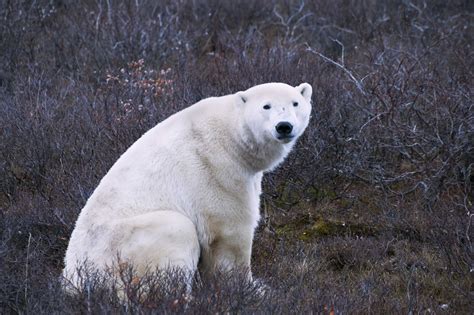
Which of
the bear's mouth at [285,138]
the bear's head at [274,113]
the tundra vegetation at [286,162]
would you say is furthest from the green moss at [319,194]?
the bear's mouth at [285,138]

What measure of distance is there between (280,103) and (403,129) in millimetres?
2092

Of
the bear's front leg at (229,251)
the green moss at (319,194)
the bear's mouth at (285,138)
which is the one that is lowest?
the green moss at (319,194)

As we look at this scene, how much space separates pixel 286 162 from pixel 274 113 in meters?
1.84

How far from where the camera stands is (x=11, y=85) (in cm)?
743

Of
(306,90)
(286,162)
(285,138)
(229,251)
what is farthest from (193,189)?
(286,162)

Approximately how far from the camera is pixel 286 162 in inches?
223

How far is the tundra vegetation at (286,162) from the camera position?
3.82 meters

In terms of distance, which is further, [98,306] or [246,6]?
[246,6]

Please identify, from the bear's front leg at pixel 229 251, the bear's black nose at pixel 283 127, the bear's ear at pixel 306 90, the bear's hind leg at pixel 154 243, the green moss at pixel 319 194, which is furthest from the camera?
the green moss at pixel 319 194

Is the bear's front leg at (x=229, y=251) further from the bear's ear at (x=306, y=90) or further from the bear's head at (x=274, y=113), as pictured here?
the bear's ear at (x=306, y=90)

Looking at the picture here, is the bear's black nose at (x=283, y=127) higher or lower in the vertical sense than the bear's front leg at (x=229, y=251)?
higher

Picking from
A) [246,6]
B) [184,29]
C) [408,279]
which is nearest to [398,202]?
[408,279]

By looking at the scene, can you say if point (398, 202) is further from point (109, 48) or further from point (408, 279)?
point (109, 48)

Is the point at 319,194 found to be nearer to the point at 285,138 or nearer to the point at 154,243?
the point at 285,138
